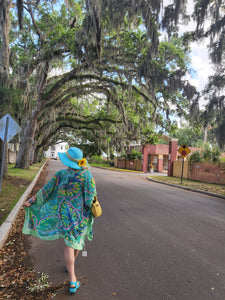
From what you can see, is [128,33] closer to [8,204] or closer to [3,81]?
[3,81]

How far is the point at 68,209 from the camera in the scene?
3.02 m

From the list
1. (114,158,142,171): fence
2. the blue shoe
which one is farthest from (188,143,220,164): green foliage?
the blue shoe

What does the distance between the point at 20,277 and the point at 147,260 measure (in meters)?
1.89

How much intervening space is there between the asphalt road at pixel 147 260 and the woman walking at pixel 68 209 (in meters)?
0.49

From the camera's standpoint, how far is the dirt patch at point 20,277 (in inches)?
111

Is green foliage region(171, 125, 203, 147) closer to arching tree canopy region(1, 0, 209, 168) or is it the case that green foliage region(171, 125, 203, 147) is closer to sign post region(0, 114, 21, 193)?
arching tree canopy region(1, 0, 209, 168)

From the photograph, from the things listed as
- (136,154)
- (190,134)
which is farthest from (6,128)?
(136,154)

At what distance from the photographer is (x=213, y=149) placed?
1931 centimetres

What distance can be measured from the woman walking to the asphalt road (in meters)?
0.49

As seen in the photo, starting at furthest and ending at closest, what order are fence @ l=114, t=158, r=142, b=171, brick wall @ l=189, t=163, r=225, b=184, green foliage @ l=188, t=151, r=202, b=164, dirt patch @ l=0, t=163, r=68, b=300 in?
fence @ l=114, t=158, r=142, b=171, green foliage @ l=188, t=151, r=202, b=164, brick wall @ l=189, t=163, r=225, b=184, dirt patch @ l=0, t=163, r=68, b=300

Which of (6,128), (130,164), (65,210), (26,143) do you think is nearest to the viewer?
(65,210)

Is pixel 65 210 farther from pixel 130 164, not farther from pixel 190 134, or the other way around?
pixel 130 164

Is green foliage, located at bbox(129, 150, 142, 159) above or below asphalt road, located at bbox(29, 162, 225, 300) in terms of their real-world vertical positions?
above

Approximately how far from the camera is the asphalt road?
2947 mm
